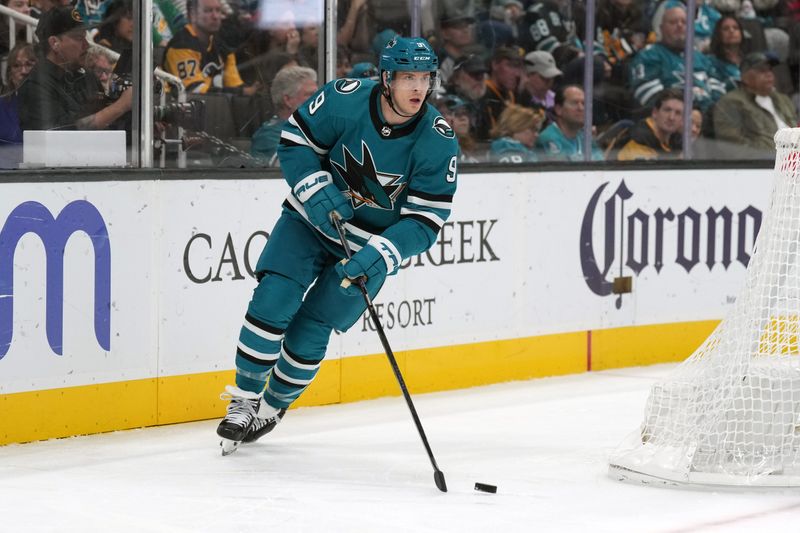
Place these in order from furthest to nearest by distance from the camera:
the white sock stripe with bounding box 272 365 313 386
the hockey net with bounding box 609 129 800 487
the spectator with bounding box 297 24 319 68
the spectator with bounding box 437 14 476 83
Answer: the spectator with bounding box 437 14 476 83 < the spectator with bounding box 297 24 319 68 < the white sock stripe with bounding box 272 365 313 386 < the hockey net with bounding box 609 129 800 487

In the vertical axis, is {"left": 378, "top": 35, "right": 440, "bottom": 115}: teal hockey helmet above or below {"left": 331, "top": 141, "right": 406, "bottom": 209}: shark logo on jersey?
above

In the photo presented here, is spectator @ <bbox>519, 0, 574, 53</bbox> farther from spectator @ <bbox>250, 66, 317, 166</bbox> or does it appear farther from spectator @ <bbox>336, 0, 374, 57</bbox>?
spectator @ <bbox>250, 66, 317, 166</bbox>

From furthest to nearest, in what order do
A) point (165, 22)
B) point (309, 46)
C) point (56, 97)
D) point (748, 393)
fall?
point (309, 46)
point (165, 22)
point (56, 97)
point (748, 393)

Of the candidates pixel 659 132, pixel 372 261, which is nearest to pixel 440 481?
pixel 372 261

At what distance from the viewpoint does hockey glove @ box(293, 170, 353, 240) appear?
4191mm

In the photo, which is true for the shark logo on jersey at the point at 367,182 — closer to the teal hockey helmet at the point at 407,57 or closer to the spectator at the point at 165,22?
the teal hockey helmet at the point at 407,57

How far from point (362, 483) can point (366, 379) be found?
5.02 feet

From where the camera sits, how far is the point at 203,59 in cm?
513

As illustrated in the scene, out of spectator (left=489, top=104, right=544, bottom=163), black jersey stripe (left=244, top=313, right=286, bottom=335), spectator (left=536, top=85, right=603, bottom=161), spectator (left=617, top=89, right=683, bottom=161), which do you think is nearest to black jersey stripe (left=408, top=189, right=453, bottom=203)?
black jersey stripe (left=244, top=313, right=286, bottom=335)

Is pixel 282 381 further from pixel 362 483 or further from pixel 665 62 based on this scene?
pixel 665 62

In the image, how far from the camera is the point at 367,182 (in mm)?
4301

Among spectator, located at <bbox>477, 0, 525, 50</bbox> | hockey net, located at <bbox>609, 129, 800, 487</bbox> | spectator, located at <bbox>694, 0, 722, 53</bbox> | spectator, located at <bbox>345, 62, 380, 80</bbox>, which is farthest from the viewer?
spectator, located at <bbox>694, 0, 722, 53</bbox>

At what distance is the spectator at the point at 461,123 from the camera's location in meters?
5.97

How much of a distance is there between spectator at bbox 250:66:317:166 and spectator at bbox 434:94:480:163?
0.70 meters
